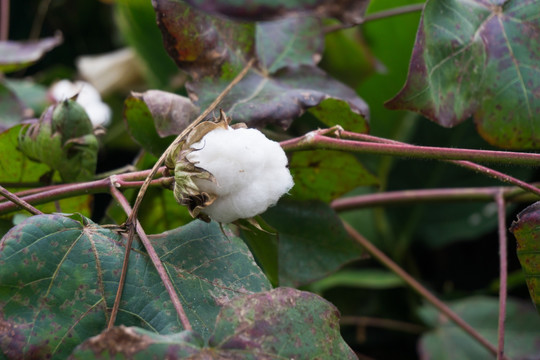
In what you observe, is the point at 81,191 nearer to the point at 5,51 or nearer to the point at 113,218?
the point at 113,218

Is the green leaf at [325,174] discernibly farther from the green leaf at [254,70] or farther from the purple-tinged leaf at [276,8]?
the purple-tinged leaf at [276,8]

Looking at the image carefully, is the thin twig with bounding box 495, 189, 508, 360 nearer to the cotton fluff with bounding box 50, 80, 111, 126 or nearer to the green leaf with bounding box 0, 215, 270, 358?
the green leaf with bounding box 0, 215, 270, 358

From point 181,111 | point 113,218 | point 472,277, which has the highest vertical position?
point 181,111

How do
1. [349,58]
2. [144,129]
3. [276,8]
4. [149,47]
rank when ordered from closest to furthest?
[276,8], [144,129], [349,58], [149,47]

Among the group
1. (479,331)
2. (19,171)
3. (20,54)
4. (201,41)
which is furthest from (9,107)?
(479,331)

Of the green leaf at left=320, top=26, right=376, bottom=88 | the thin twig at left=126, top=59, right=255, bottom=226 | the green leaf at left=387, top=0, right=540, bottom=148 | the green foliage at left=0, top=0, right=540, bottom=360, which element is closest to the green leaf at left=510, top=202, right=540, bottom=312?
the green foliage at left=0, top=0, right=540, bottom=360

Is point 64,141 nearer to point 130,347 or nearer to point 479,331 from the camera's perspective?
point 130,347

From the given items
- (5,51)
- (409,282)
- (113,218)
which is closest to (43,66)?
(5,51)
